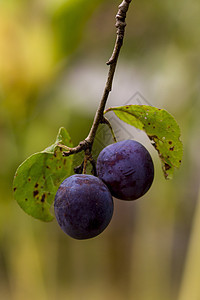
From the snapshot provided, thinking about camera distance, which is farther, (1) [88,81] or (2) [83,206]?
(1) [88,81]

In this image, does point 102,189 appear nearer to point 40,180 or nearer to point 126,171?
point 126,171

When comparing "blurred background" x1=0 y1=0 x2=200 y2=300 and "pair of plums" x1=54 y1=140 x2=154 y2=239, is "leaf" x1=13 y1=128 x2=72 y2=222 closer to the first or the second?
"pair of plums" x1=54 y1=140 x2=154 y2=239

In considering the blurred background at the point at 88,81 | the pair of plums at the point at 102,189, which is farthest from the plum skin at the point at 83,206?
the blurred background at the point at 88,81

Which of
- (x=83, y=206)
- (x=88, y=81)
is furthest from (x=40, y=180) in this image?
(x=88, y=81)

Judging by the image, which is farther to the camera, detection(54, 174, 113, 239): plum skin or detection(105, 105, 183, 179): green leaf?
detection(105, 105, 183, 179): green leaf

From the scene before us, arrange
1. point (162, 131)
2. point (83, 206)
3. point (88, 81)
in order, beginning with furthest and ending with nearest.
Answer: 1. point (88, 81)
2. point (162, 131)
3. point (83, 206)

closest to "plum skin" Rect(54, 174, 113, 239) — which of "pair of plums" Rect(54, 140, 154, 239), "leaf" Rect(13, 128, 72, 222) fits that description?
"pair of plums" Rect(54, 140, 154, 239)

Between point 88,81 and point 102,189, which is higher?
point 88,81
